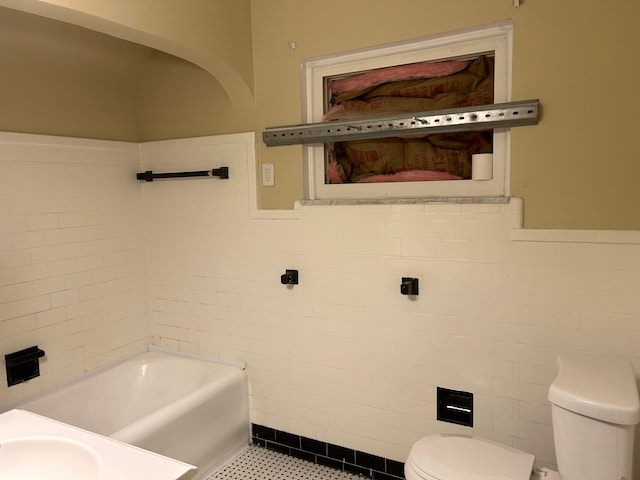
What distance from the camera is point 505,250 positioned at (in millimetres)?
1975

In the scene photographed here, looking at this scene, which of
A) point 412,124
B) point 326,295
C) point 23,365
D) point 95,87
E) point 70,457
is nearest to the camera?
point 70,457

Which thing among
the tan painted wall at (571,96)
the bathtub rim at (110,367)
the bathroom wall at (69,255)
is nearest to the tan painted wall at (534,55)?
the tan painted wall at (571,96)

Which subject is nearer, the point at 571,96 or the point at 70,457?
the point at 70,457

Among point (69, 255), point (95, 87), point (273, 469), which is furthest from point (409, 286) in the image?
point (95, 87)

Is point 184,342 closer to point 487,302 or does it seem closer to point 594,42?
point 487,302

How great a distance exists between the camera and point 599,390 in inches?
57.6

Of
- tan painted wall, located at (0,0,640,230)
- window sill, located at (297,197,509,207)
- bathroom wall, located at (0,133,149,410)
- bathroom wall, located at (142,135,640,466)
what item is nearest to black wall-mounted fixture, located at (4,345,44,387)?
bathroom wall, located at (0,133,149,410)

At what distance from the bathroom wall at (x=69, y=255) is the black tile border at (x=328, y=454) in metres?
0.93

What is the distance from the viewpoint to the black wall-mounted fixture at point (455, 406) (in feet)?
6.93

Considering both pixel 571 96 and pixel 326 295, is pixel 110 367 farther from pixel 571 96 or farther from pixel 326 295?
pixel 571 96

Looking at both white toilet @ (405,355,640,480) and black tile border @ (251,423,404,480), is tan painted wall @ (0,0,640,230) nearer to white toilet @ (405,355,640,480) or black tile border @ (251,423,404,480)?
white toilet @ (405,355,640,480)

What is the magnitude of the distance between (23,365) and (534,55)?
254 cm

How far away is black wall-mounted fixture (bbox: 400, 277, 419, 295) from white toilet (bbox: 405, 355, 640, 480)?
622 millimetres

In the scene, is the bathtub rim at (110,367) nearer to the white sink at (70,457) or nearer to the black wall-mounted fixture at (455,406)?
the white sink at (70,457)
